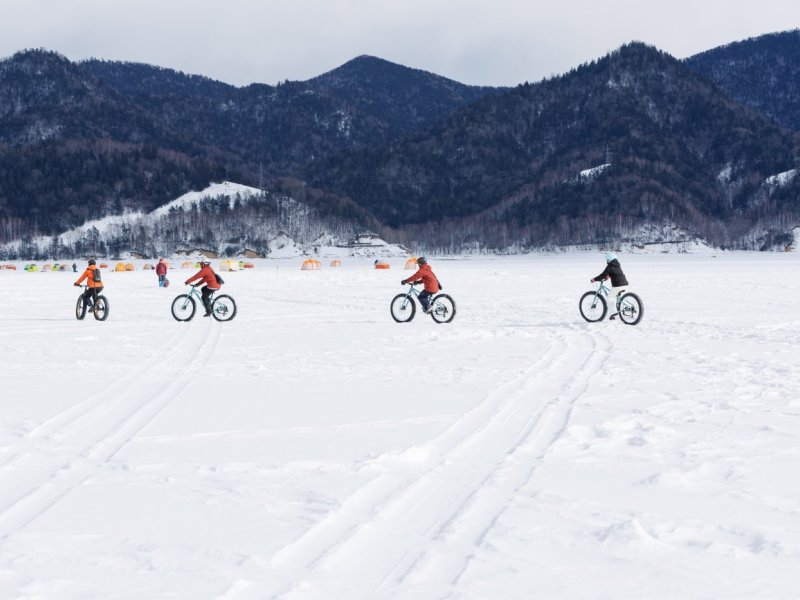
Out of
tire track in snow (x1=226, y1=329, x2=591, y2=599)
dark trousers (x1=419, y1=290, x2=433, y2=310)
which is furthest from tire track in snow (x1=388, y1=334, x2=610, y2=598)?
dark trousers (x1=419, y1=290, x2=433, y2=310)

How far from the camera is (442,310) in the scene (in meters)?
19.8

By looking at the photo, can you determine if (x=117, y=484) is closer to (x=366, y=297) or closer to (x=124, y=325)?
(x=124, y=325)

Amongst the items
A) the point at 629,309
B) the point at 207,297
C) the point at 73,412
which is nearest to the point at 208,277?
the point at 207,297

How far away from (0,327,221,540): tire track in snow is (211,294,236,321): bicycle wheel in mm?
10313

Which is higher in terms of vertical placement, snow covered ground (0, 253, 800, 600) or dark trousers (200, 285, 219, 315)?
dark trousers (200, 285, 219, 315)

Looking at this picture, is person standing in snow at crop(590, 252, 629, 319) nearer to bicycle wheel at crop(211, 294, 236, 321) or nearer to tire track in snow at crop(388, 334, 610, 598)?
bicycle wheel at crop(211, 294, 236, 321)

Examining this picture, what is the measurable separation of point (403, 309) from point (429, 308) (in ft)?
2.39

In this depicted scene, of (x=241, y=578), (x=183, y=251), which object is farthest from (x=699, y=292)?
(x=183, y=251)

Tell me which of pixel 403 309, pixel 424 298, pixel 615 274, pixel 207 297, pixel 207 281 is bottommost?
pixel 403 309

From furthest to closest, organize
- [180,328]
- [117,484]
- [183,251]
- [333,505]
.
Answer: [183,251]
[180,328]
[117,484]
[333,505]

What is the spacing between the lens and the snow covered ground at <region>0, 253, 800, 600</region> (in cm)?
422

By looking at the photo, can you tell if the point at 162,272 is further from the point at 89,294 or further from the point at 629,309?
the point at 629,309

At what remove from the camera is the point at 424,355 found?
45.1 feet

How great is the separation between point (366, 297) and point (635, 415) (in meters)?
23.1
